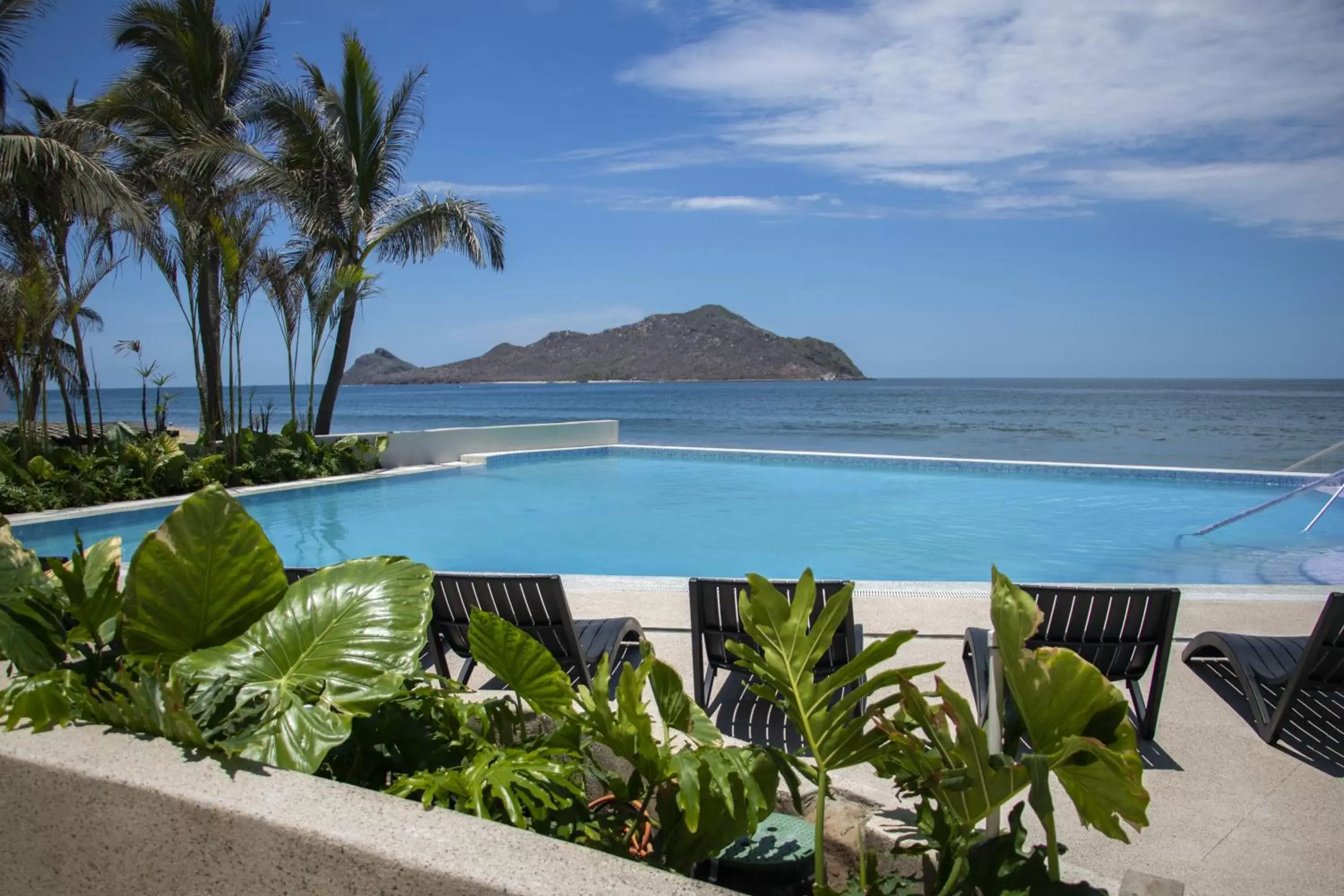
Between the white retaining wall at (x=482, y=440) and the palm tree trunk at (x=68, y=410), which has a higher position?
the palm tree trunk at (x=68, y=410)

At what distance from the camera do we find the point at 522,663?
1.43 meters

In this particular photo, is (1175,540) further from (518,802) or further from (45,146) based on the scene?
(45,146)

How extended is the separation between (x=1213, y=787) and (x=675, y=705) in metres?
3.05

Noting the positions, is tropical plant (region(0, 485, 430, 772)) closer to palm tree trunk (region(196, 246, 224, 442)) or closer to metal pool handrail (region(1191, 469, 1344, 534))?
metal pool handrail (region(1191, 469, 1344, 534))

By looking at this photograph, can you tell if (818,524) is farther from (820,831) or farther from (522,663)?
(820,831)

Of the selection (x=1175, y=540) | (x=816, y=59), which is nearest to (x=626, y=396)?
(x=816, y=59)

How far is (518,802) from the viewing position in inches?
52.0

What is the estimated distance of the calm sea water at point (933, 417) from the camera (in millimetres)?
29469

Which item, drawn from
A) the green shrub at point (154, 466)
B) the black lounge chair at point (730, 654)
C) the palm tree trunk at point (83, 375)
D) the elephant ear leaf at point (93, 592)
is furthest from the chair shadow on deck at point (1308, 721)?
the palm tree trunk at point (83, 375)

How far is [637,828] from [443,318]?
45703mm

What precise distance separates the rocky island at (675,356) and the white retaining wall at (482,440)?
79914mm

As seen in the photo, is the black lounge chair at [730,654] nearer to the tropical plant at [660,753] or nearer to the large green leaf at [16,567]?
the tropical plant at [660,753]

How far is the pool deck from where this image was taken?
2697mm

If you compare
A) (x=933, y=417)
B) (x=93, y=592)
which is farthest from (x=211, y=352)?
(x=933, y=417)
